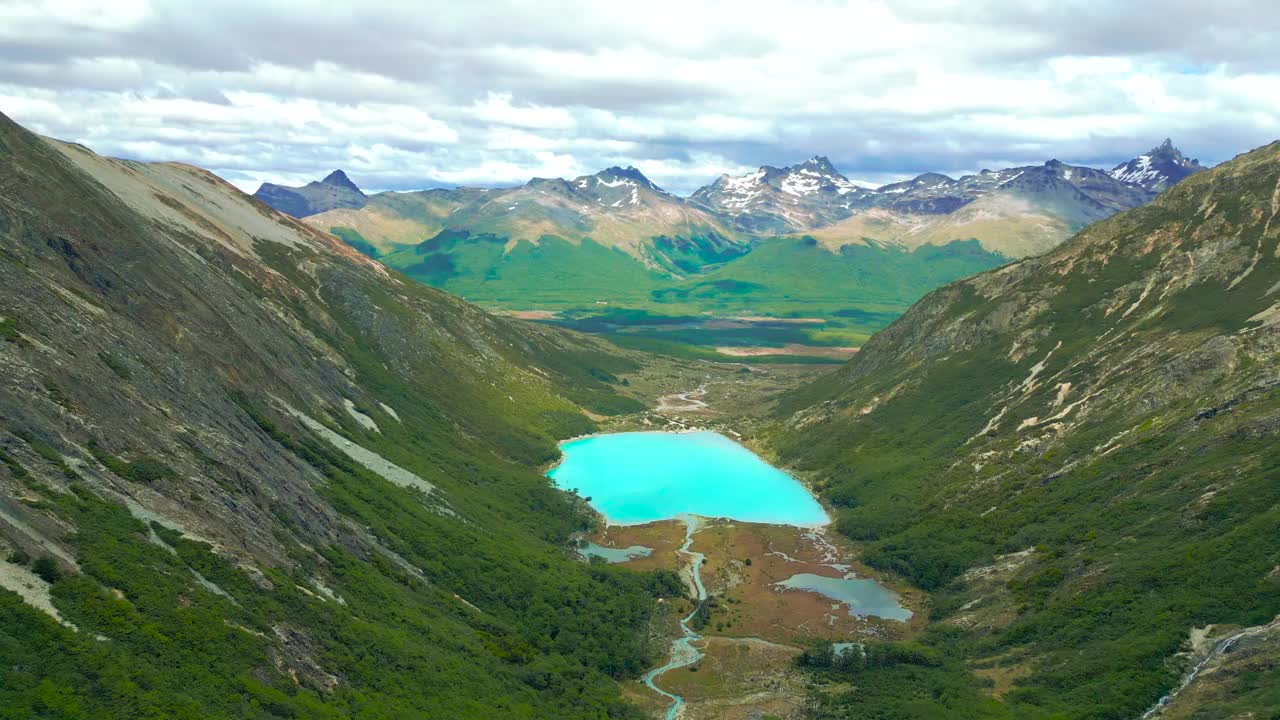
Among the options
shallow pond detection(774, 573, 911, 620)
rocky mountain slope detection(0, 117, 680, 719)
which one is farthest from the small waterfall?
rocky mountain slope detection(0, 117, 680, 719)

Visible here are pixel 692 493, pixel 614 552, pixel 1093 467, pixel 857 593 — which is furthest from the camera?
pixel 692 493

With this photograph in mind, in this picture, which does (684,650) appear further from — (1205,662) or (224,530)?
(224,530)

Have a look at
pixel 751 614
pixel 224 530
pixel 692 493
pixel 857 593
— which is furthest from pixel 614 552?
pixel 224 530

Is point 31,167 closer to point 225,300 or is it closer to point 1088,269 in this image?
point 225,300

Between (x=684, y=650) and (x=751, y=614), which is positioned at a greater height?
(x=751, y=614)

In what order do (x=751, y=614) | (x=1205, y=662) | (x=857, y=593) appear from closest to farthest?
1. (x=1205, y=662)
2. (x=751, y=614)
3. (x=857, y=593)

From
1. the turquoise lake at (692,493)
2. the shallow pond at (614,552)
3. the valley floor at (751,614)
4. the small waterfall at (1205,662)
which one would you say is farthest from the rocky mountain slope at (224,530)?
the small waterfall at (1205,662)

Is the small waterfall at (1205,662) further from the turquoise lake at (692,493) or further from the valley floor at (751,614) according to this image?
the turquoise lake at (692,493)
